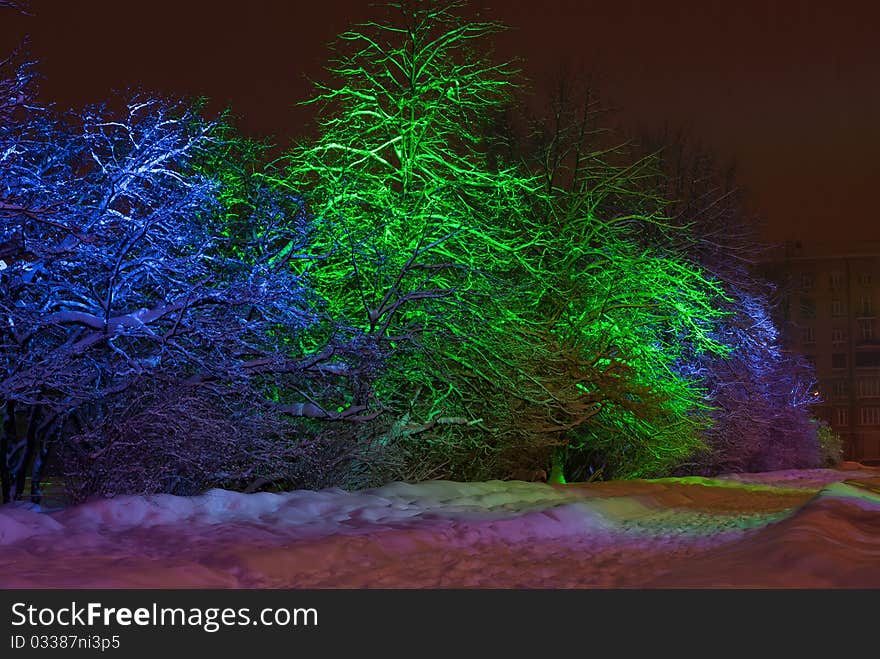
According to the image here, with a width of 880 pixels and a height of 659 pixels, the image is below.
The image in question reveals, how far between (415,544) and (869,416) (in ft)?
240

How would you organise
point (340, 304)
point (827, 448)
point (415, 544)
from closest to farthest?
1. point (415, 544)
2. point (340, 304)
3. point (827, 448)

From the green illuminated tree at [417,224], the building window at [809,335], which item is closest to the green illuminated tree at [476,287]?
the green illuminated tree at [417,224]

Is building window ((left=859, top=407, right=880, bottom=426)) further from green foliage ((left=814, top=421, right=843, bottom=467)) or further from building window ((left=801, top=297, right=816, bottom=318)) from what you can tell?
green foliage ((left=814, top=421, right=843, bottom=467))

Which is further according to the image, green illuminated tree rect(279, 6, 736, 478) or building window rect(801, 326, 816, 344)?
building window rect(801, 326, 816, 344)

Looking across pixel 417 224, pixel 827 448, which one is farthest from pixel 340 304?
pixel 827 448

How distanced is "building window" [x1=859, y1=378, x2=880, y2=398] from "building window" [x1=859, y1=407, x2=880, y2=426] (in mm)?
988

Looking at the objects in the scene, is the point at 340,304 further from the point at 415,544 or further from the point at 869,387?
the point at 869,387

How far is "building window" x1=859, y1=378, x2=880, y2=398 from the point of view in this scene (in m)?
76.9

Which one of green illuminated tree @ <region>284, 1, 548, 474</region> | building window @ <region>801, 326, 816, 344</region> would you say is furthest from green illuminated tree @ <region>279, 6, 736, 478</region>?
building window @ <region>801, 326, 816, 344</region>

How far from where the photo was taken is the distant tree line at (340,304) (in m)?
12.0

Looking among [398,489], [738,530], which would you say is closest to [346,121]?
[398,489]

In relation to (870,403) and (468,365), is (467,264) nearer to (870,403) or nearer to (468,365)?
(468,365)

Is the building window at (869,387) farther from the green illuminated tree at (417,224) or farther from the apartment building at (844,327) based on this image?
the green illuminated tree at (417,224)

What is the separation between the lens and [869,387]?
253 ft
